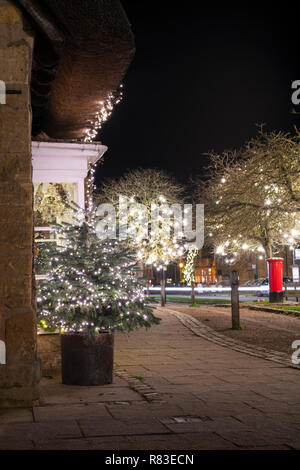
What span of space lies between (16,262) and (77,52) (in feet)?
8.62

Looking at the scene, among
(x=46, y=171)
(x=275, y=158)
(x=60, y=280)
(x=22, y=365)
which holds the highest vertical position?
(x=275, y=158)

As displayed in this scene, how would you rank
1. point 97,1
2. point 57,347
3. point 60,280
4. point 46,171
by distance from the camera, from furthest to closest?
point 46,171, point 57,347, point 60,280, point 97,1

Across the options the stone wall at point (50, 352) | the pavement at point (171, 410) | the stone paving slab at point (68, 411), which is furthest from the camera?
the stone wall at point (50, 352)

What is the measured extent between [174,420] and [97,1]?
174 inches

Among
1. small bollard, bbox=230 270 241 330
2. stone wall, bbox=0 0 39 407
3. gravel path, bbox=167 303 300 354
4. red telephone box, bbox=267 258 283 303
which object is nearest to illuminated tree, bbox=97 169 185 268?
red telephone box, bbox=267 258 283 303

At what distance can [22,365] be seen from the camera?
6398 millimetres

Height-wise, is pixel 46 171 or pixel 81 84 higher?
Answer: pixel 81 84

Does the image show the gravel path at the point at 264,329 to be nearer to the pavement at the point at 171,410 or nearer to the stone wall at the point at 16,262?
the pavement at the point at 171,410

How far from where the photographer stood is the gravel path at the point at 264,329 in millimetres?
13203

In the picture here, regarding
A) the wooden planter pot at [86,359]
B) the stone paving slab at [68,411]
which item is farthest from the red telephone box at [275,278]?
the stone paving slab at [68,411]

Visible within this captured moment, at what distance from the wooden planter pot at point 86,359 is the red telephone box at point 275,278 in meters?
20.8

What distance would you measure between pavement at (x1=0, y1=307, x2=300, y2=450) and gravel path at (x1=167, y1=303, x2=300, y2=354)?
9.32ft

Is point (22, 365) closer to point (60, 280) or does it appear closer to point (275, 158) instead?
point (60, 280)
